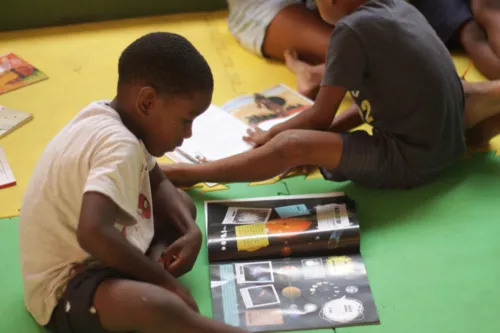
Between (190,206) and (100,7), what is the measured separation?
1.33 metres

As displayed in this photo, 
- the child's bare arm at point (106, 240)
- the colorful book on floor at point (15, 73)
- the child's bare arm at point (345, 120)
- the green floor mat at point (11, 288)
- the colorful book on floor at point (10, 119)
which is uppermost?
the child's bare arm at point (106, 240)

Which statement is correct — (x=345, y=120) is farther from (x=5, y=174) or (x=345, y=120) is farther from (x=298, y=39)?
(x=5, y=174)

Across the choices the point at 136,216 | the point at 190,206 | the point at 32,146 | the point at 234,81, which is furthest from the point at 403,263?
the point at 32,146

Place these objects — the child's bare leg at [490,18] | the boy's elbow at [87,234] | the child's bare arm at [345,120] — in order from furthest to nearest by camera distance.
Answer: the child's bare leg at [490,18], the child's bare arm at [345,120], the boy's elbow at [87,234]

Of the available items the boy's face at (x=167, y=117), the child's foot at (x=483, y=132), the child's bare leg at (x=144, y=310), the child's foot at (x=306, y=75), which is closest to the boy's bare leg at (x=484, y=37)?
the child's foot at (x=483, y=132)

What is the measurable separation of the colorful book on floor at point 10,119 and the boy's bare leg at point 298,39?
844 millimetres

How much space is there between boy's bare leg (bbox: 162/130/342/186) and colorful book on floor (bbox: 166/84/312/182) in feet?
0.32

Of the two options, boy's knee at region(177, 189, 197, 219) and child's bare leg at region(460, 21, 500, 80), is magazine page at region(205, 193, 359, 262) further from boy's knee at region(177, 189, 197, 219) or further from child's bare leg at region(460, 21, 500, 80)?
child's bare leg at region(460, 21, 500, 80)

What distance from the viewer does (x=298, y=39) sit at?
2070 mm

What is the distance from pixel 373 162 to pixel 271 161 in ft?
0.81

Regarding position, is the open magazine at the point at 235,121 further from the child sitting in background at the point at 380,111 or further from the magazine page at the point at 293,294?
the magazine page at the point at 293,294

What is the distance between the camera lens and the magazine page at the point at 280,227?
1317 millimetres

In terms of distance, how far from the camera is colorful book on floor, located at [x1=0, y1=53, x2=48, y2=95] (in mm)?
1982

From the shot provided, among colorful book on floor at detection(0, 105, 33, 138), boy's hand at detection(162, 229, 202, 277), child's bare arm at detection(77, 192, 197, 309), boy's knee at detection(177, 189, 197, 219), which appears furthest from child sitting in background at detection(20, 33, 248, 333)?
colorful book on floor at detection(0, 105, 33, 138)
